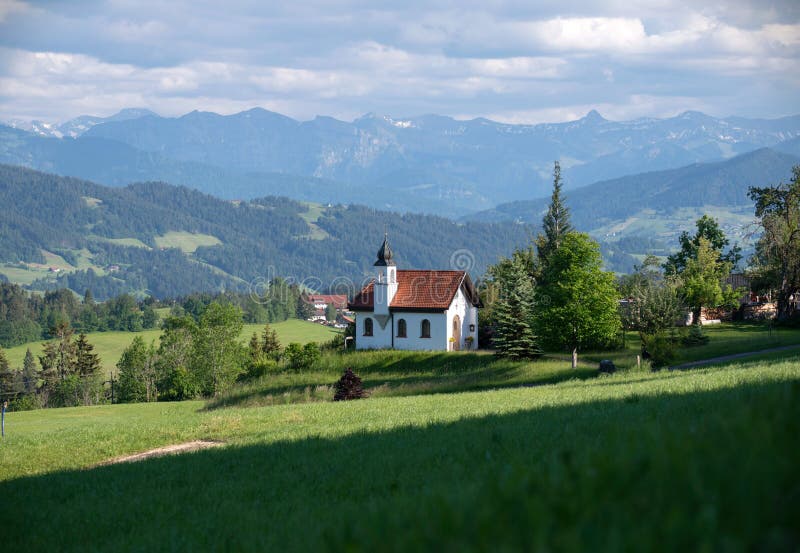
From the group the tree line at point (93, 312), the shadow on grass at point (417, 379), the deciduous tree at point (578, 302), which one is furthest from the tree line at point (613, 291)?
the tree line at point (93, 312)

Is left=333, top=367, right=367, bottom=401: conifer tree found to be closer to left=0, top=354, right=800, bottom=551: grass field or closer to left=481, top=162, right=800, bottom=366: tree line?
left=0, top=354, right=800, bottom=551: grass field

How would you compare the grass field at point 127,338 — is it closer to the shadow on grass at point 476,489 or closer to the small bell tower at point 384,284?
the small bell tower at point 384,284

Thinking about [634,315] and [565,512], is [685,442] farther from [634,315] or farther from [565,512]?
[634,315]

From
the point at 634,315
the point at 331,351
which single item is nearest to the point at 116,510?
the point at 331,351

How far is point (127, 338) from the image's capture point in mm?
150750

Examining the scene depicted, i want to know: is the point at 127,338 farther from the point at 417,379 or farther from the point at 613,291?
the point at 613,291

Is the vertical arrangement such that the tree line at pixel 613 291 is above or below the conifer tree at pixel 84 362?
above

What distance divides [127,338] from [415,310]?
10628 centimetres

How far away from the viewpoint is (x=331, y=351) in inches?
2399

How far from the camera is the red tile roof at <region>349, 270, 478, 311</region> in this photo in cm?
5909

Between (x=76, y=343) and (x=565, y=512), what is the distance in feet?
388

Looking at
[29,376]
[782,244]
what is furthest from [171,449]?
[29,376]

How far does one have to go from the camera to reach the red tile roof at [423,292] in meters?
59.1

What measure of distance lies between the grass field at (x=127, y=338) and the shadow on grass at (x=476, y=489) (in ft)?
388
